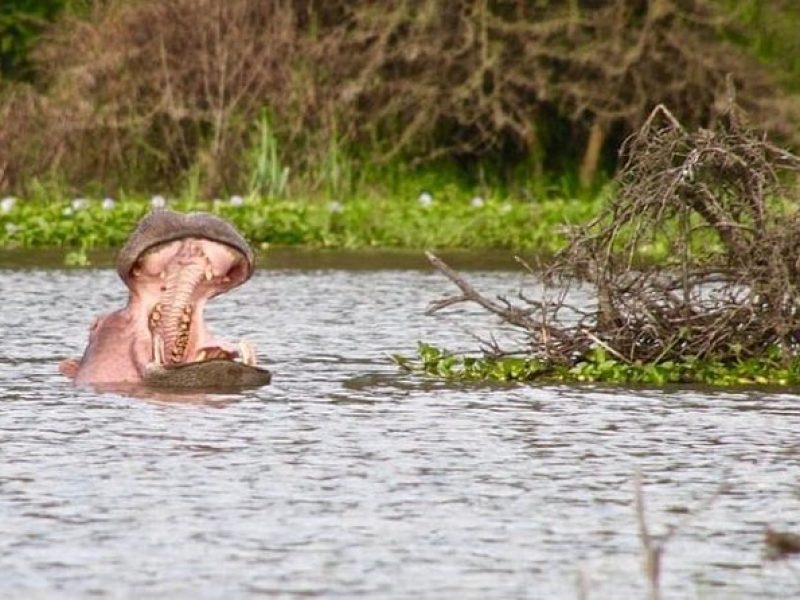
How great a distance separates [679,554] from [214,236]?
416 cm

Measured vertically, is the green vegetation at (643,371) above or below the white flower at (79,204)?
below

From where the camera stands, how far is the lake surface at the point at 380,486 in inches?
242

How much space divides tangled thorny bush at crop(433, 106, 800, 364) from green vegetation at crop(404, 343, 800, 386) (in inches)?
1.7

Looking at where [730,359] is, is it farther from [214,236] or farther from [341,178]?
[341,178]

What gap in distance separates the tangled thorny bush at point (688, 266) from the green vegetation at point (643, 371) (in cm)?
4

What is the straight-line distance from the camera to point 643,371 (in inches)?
408

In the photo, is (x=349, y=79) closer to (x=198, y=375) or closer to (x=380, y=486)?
(x=198, y=375)

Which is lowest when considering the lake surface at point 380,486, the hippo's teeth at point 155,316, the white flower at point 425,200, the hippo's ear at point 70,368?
the lake surface at point 380,486

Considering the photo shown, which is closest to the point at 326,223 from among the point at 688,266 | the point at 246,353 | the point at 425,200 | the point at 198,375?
the point at 425,200

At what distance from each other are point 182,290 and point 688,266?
2075 mm

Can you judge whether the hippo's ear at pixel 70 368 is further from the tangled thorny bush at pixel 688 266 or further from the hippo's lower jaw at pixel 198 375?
the tangled thorny bush at pixel 688 266

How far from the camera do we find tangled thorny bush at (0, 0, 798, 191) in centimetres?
2208

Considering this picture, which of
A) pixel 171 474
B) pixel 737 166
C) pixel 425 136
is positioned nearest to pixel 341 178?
pixel 425 136

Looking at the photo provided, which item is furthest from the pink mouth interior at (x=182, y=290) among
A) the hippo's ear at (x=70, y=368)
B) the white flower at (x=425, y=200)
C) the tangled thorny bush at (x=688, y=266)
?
the white flower at (x=425, y=200)
